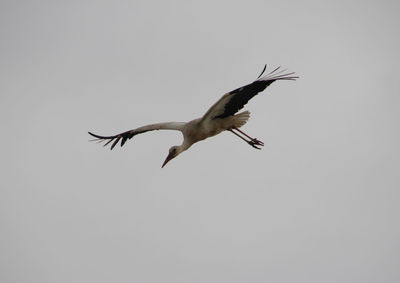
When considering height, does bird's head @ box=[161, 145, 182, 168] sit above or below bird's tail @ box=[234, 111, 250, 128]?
below

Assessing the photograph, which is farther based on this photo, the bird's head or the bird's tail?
the bird's head

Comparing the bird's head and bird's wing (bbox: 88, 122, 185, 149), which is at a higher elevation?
bird's wing (bbox: 88, 122, 185, 149)

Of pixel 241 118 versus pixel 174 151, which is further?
pixel 174 151

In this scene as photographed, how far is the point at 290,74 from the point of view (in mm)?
8070

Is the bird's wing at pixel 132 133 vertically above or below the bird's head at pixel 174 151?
above

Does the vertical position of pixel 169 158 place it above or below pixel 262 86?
below

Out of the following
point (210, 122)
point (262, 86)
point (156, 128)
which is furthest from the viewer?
point (156, 128)

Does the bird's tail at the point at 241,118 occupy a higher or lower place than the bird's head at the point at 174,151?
higher

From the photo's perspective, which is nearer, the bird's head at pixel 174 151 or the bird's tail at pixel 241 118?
the bird's tail at pixel 241 118

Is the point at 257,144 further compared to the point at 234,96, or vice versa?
the point at 257,144

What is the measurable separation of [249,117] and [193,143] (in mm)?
882

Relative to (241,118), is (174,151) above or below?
below

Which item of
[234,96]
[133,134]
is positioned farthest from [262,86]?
[133,134]

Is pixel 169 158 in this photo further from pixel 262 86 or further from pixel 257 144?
pixel 262 86
